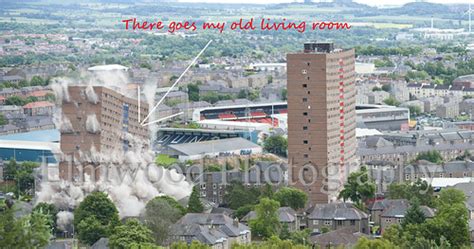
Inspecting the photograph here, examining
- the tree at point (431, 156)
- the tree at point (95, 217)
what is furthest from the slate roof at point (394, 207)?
the tree at point (431, 156)

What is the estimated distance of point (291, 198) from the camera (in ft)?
119

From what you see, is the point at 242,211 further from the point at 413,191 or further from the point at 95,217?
the point at 413,191

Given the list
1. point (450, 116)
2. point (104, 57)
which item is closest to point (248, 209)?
point (450, 116)

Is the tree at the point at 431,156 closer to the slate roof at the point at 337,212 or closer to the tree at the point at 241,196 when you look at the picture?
the tree at the point at 241,196

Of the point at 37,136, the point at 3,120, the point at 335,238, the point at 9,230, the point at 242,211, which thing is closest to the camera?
the point at 9,230

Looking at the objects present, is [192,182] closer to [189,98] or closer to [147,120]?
[147,120]

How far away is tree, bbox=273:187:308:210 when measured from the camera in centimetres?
3600

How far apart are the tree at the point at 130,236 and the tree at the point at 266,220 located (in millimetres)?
2990

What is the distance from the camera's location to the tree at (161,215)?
105 feet

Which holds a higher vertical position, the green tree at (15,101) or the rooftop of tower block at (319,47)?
the rooftop of tower block at (319,47)

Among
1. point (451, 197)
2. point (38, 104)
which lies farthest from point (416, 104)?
point (451, 197)

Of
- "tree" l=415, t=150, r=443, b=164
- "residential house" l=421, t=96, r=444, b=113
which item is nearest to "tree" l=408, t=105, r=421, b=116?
"residential house" l=421, t=96, r=444, b=113

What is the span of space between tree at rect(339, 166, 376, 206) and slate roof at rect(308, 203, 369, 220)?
1.87 meters

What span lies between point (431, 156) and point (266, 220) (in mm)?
14974
